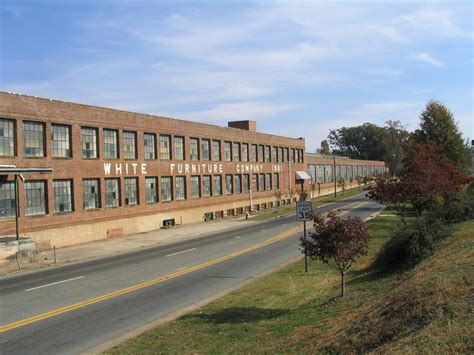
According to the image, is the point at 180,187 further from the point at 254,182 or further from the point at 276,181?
the point at 276,181

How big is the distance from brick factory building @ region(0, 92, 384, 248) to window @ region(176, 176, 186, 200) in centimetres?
10

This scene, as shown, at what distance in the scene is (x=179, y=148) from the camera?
48812mm

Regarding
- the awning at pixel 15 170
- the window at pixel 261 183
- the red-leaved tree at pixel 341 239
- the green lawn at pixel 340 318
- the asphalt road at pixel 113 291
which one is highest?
the awning at pixel 15 170

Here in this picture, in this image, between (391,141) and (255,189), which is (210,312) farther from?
(391,141)

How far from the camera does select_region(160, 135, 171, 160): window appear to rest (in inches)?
1797

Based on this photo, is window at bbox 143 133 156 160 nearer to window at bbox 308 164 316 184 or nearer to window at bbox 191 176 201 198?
window at bbox 191 176 201 198

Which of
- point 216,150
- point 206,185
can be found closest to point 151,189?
point 206,185

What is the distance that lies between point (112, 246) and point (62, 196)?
510cm

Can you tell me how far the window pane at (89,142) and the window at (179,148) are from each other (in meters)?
11.9

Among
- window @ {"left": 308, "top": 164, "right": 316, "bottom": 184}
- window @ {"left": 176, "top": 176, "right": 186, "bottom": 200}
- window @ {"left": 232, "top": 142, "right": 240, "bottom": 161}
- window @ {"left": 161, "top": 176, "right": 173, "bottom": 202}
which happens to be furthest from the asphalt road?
window @ {"left": 308, "top": 164, "right": 316, "bottom": 184}

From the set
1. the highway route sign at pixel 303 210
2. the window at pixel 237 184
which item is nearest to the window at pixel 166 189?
the window at pixel 237 184

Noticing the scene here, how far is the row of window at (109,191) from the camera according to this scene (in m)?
30.3

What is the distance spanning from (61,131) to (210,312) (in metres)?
24.1

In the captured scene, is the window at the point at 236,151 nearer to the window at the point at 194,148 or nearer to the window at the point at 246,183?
the window at the point at 246,183
